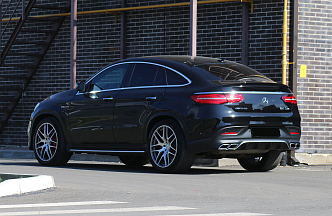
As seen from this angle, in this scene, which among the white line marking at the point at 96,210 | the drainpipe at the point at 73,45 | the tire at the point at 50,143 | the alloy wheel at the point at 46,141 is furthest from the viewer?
the drainpipe at the point at 73,45

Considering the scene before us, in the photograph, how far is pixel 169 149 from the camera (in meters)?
9.17

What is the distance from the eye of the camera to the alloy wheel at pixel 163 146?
9.13 meters

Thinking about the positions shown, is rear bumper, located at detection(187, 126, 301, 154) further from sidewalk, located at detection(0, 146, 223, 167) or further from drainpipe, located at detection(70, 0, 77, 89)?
drainpipe, located at detection(70, 0, 77, 89)

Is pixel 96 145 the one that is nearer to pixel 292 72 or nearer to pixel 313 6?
pixel 292 72

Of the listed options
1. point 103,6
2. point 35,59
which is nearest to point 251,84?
point 103,6

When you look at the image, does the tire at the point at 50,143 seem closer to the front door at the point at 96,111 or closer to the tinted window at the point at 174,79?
the front door at the point at 96,111

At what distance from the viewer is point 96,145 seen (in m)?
10.2

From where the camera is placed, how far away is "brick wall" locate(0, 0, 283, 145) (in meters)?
13.4

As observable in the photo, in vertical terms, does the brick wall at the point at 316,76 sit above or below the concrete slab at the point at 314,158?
above

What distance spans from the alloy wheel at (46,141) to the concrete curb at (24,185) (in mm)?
3194

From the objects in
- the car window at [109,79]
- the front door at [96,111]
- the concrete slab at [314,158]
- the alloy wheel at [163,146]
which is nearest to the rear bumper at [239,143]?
the alloy wheel at [163,146]

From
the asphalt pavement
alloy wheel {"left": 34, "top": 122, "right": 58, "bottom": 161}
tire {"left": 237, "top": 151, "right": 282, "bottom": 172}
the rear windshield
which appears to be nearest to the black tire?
alloy wheel {"left": 34, "top": 122, "right": 58, "bottom": 161}

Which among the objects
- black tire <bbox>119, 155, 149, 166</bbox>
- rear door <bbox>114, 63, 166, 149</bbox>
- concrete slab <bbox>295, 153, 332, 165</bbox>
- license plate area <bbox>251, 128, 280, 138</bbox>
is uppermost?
rear door <bbox>114, 63, 166, 149</bbox>

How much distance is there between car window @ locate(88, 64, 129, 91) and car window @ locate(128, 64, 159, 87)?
0.78ft
